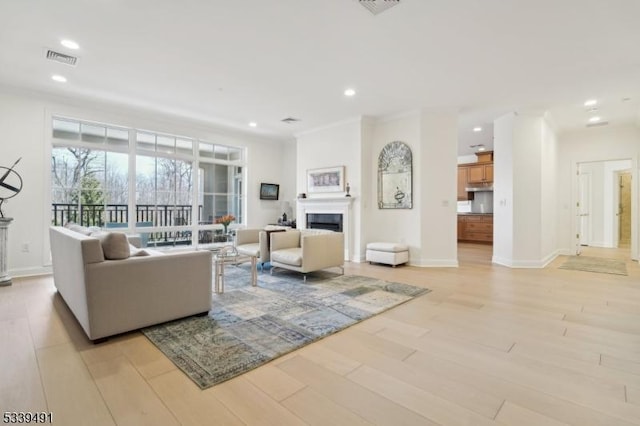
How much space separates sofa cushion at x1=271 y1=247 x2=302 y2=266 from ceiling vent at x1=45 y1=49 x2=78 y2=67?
3422 millimetres

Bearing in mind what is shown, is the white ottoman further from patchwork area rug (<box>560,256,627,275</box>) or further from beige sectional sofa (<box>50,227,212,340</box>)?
beige sectional sofa (<box>50,227,212,340</box>)

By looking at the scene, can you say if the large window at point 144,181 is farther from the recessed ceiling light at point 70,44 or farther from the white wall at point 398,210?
the white wall at point 398,210

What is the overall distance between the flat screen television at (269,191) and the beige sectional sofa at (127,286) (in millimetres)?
4724

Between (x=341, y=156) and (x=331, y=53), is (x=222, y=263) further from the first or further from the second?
(x=341, y=156)

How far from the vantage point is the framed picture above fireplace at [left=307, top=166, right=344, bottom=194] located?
6.20 metres

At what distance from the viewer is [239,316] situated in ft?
9.58

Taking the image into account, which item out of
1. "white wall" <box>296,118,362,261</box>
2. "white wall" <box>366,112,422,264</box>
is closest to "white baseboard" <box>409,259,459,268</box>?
"white wall" <box>366,112,422,264</box>

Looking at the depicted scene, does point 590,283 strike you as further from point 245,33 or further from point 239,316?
point 245,33

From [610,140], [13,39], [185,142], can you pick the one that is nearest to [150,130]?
[185,142]

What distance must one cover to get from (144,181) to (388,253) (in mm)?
4777

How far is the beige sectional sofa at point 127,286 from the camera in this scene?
2.34 m

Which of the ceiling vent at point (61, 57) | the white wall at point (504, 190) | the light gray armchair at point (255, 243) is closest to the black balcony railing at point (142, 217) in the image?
the light gray armchair at point (255, 243)

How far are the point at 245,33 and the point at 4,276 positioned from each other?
4427 millimetres

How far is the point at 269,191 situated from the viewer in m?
7.69
